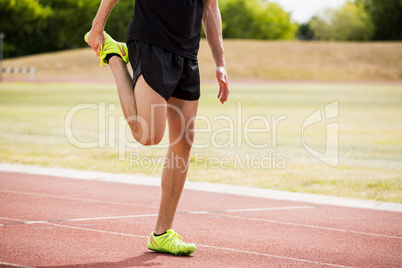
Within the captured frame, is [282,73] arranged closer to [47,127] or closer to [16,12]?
[16,12]

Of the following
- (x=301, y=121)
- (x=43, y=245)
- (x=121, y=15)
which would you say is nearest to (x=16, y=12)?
(x=121, y=15)

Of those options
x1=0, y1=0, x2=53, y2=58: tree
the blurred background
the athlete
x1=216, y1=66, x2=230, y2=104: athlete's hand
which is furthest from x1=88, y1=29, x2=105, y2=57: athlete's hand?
x1=0, y1=0, x2=53, y2=58: tree

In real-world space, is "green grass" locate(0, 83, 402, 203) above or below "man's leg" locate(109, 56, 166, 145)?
below

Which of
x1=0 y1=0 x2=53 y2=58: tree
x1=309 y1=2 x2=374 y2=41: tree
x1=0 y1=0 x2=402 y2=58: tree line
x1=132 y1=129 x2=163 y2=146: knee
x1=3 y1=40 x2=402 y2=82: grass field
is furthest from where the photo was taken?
x1=309 y1=2 x2=374 y2=41: tree

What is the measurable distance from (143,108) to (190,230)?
1.60 metres

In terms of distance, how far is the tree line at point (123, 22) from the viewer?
254 ft

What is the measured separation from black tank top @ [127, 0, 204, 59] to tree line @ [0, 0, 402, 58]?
74.6m

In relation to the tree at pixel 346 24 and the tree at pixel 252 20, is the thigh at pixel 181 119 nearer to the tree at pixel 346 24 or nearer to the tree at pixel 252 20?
the tree at pixel 346 24

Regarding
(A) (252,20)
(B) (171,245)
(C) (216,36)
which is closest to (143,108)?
(C) (216,36)

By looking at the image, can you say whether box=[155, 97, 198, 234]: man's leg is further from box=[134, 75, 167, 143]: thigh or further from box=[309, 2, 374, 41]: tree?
box=[309, 2, 374, 41]: tree

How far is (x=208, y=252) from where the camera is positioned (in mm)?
4527

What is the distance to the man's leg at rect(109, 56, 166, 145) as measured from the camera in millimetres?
4109

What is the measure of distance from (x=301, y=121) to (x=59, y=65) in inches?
1872

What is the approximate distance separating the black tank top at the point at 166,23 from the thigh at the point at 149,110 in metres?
A: 0.29
